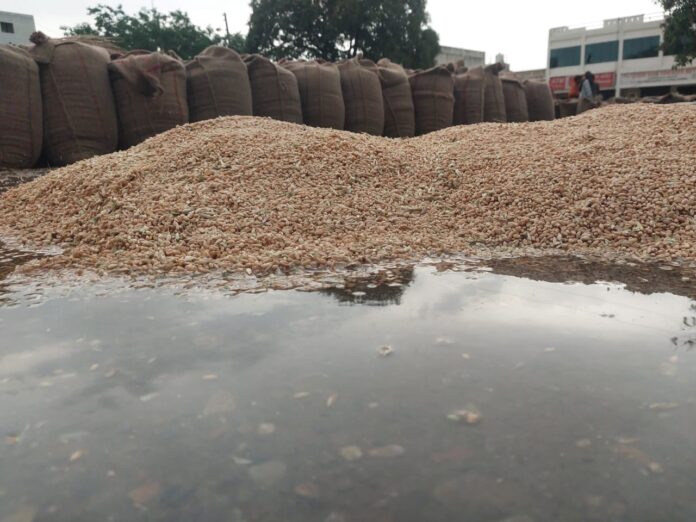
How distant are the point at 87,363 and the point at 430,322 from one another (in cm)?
83

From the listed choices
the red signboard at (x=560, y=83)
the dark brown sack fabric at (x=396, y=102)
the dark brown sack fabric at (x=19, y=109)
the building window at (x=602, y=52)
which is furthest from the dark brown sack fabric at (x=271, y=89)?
the building window at (x=602, y=52)

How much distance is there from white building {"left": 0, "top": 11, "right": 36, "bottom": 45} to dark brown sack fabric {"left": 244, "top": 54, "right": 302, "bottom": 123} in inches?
951

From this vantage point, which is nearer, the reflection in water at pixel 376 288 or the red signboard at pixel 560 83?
the reflection in water at pixel 376 288

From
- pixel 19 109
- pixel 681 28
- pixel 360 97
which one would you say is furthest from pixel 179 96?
pixel 681 28

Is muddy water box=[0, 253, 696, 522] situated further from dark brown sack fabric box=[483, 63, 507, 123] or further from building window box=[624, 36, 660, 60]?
building window box=[624, 36, 660, 60]

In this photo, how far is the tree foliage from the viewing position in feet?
50.2

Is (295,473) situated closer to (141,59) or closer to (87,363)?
(87,363)

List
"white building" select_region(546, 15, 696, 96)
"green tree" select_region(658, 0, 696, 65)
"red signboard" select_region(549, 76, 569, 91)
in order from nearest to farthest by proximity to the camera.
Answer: "green tree" select_region(658, 0, 696, 65), "white building" select_region(546, 15, 696, 96), "red signboard" select_region(549, 76, 569, 91)

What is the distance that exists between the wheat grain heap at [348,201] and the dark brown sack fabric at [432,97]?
2.39 metres

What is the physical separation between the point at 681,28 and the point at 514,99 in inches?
260

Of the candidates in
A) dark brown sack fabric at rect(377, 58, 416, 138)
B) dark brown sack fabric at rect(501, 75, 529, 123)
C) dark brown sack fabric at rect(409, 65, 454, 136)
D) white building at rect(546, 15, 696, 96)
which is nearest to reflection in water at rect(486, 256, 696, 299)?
dark brown sack fabric at rect(377, 58, 416, 138)

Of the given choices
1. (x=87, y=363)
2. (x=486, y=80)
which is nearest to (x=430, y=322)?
(x=87, y=363)

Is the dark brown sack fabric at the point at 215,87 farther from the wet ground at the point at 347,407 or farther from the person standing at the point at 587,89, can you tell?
the person standing at the point at 587,89

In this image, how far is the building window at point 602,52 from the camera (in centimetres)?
2117
